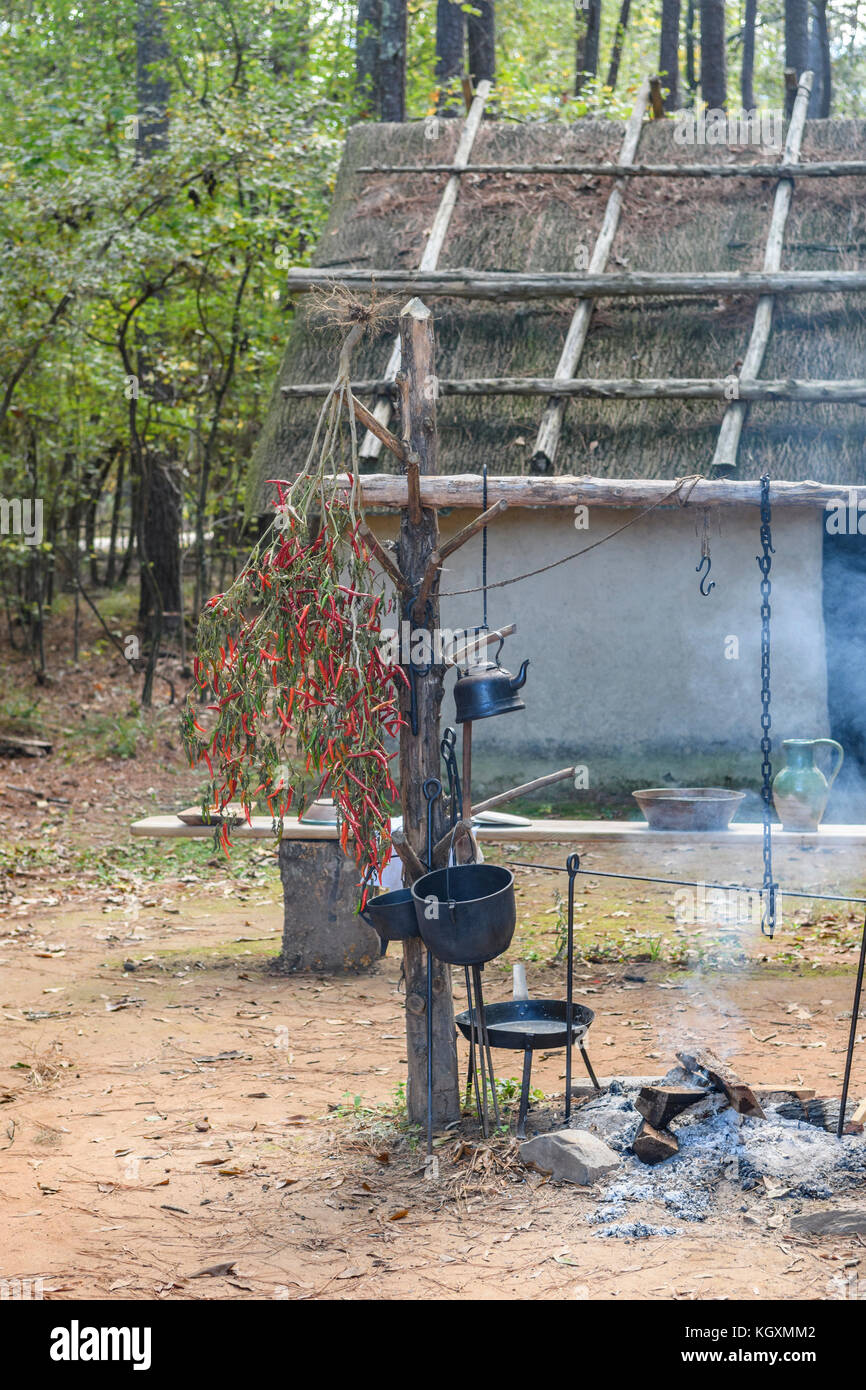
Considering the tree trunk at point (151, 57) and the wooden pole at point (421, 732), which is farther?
the tree trunk at point (151, 57)

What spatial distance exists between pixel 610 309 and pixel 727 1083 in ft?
23.9

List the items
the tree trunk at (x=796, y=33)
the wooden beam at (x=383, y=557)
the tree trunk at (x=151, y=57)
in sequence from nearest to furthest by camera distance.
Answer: the wooden beam at (x=383, y=557) < the tree trunk at (x=151, y=57) < the tree trunk at (x=796, y=33)

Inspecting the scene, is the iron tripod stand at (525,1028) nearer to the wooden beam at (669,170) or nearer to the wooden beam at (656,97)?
the wooden beam at (669,170)

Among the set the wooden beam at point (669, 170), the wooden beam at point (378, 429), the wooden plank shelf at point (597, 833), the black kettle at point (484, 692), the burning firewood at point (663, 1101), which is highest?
the wooden beam at point (669, 170)

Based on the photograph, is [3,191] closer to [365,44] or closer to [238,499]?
[238,499]

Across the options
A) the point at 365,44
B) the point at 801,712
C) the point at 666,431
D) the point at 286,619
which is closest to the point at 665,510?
the point at 666,431

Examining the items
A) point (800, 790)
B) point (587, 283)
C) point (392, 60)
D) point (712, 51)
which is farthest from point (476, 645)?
point (712, 51)

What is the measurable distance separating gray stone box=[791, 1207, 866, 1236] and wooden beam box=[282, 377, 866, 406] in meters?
6.65

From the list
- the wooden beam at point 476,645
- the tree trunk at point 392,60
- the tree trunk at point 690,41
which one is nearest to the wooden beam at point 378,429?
the wooden beam at point 476,645

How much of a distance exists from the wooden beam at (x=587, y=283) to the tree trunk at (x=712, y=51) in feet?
30.2

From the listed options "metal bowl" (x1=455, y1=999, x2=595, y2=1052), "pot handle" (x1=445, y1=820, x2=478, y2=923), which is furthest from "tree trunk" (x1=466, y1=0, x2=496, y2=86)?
"metal bowl" (x1=455, y1=999, x2=595, y2=1052)

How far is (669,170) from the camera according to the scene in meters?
11.1

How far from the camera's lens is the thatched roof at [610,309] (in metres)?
9.60
